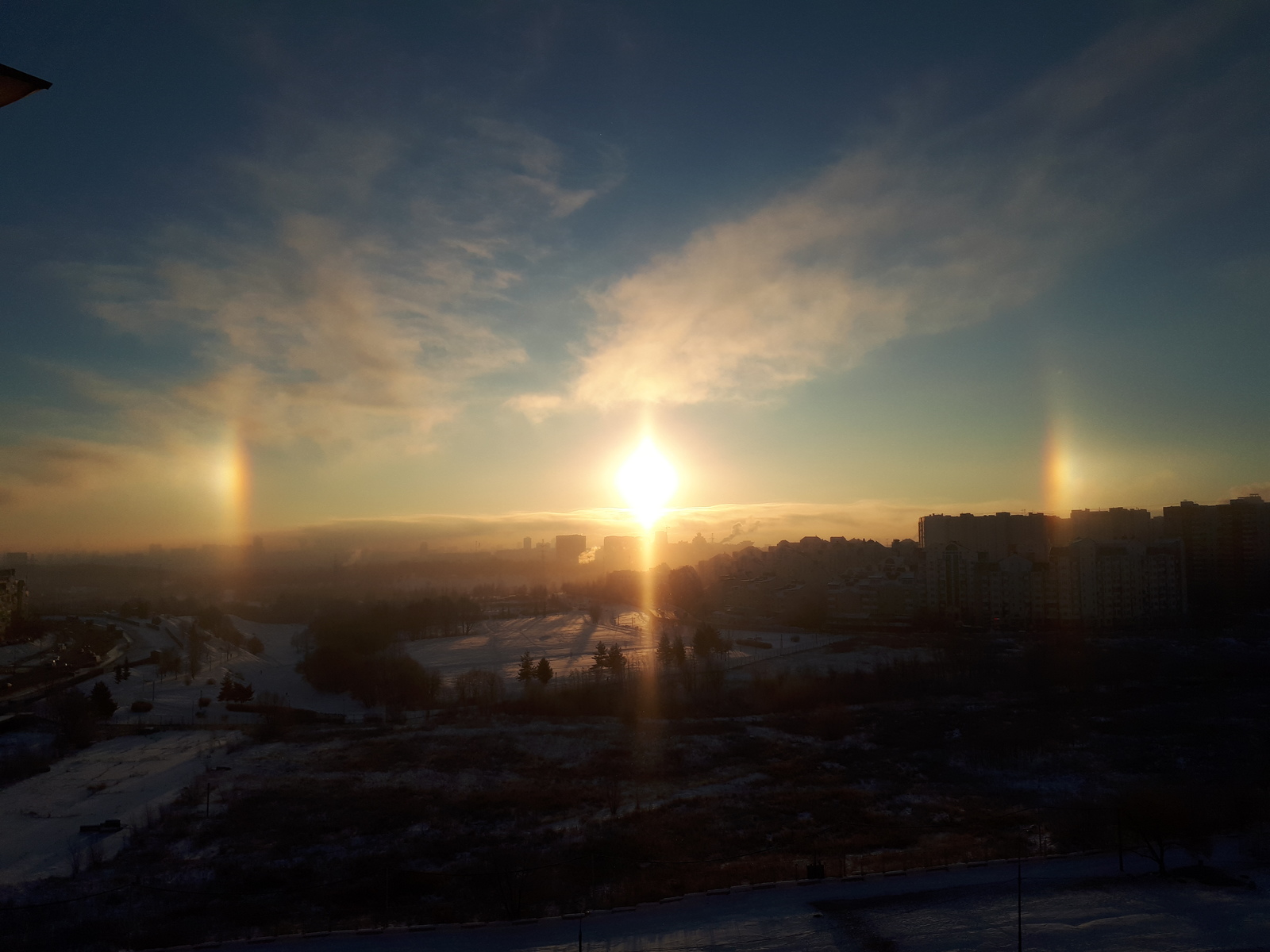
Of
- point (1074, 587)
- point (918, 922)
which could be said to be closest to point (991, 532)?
point (1074, 587)

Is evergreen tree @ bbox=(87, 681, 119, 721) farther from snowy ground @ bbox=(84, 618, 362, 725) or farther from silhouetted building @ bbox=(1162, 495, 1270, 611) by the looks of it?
silhouetted building @ bbox=(1162, 495, 1270, 611)

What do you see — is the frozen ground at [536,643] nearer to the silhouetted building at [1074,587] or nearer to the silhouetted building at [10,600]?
the silhouetted building at [1074,587]

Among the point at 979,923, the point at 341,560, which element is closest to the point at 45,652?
the point at 979,923

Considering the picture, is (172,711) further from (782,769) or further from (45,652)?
(782,769)

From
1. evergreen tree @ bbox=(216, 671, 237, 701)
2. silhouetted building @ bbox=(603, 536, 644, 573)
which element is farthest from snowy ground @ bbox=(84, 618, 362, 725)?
silhouetted building @ bbox=(603, 536, 644, 573)

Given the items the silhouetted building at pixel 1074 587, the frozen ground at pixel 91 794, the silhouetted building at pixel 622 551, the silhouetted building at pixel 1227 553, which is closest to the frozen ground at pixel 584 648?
the silhouetted building at pixel 1074 587
